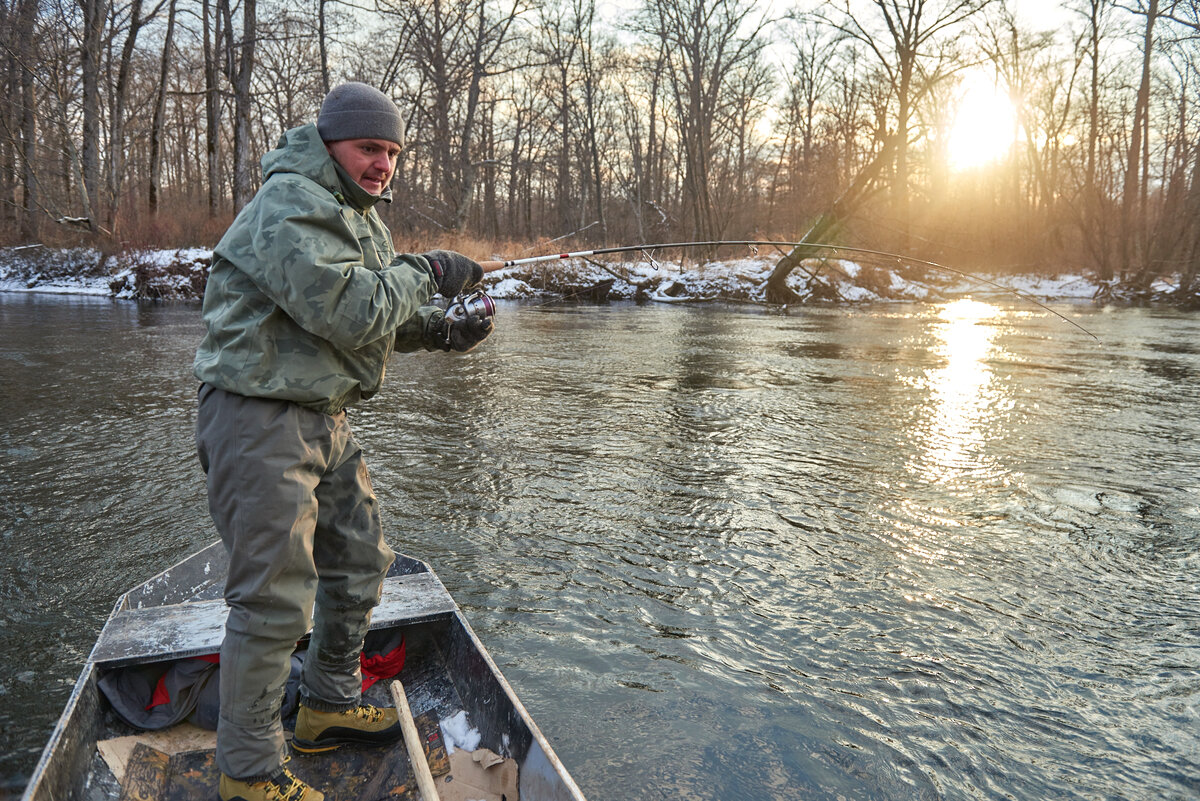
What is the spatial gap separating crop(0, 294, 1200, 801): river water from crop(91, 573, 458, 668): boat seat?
1.40 ft

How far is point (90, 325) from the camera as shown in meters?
14.1

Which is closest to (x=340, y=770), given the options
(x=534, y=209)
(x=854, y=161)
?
(x=854, y=161)

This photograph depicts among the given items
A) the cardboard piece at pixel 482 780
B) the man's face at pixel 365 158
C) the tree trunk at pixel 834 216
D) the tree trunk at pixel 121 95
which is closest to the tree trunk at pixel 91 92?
the tree trunk at pixel 121 95

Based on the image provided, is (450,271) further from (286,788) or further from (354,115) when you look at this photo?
(286,788)

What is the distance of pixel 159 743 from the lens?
7.83ft

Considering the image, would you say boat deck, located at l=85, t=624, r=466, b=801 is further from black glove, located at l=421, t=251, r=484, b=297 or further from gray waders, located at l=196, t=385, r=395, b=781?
black glove, located at l=421, t=251, r=484, b=297

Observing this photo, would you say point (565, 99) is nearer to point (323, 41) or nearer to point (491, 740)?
point (323, 41)

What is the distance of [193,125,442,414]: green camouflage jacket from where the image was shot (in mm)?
1985

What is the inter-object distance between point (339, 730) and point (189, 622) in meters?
0.71

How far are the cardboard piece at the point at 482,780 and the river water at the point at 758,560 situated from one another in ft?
1.09

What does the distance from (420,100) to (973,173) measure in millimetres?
26789

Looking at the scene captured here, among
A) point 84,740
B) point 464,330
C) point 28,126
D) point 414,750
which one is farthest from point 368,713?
point 28,126

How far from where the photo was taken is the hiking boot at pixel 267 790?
2.04 meters

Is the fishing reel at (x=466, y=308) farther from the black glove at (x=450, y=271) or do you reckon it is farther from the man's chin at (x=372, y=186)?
the man's chin at (x=372, y=186)
